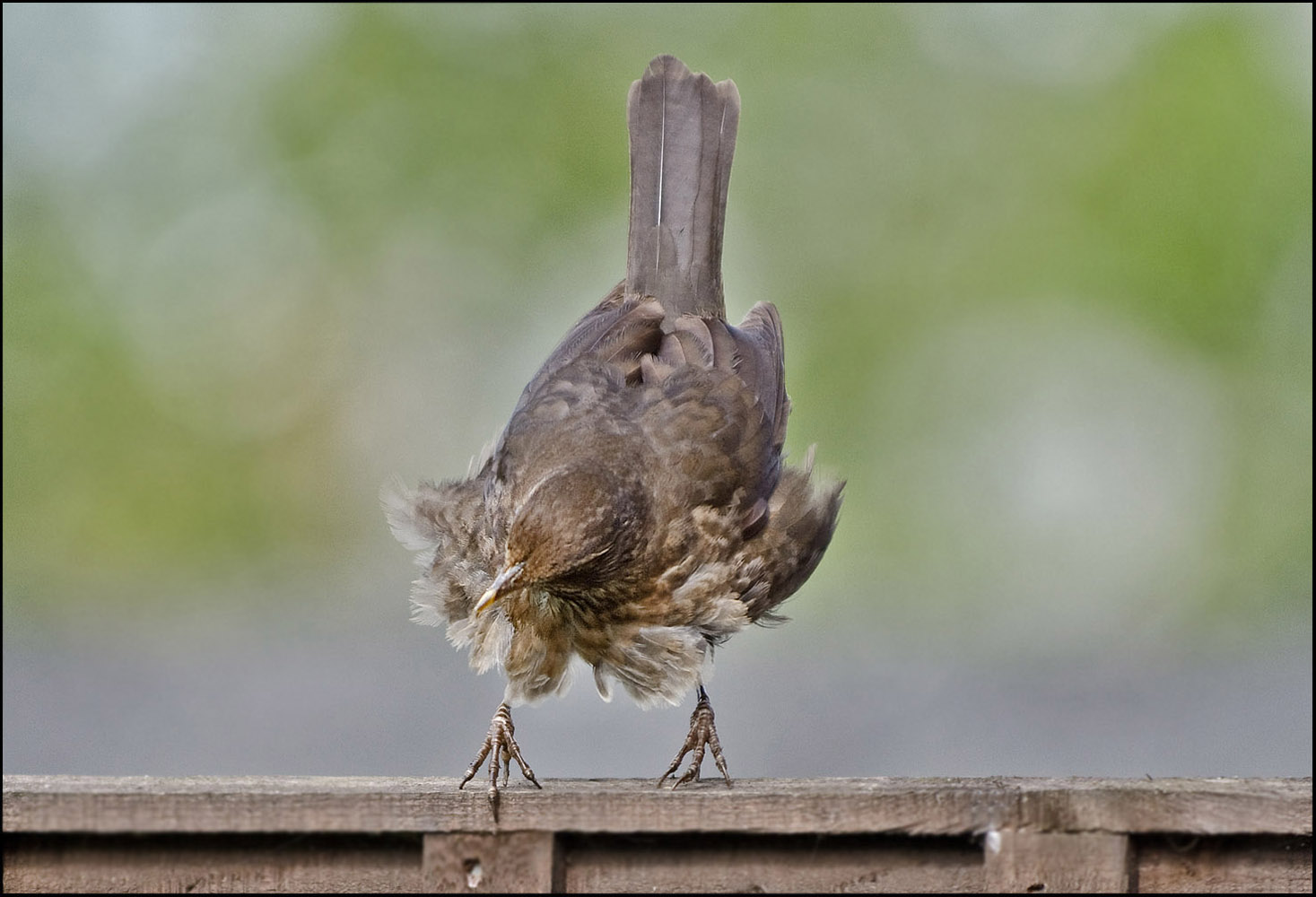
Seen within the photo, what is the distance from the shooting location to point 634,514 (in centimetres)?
424

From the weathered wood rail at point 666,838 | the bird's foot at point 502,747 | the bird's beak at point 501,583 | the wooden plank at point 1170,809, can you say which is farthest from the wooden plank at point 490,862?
the bird's beak at point 501,583

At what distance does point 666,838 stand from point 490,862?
1.06 ft

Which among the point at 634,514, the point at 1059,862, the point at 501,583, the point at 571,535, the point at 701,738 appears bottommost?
the point at 1059,862

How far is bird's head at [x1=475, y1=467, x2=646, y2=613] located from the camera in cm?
394

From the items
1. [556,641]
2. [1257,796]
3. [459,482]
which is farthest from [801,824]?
[459,482]

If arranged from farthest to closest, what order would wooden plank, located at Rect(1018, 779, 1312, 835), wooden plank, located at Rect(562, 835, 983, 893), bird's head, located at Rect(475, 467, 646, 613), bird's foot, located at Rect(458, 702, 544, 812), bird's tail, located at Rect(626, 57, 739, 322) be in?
1. bird's tail, located at Rect(626, 57, 739, 322)
2. bird's head, located at Rect(475, 467, 646, 613)
3. bird's foot, located at Rect(458, 702, 544, 812)
4. wooden plank, located at Rect(562, 835, 983, 893)
5. wooden plank, located at Rect(1018, 779, 1312, 835)

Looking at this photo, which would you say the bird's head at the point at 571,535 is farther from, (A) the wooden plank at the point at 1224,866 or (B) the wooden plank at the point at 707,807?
(A) the wooden plank at the point at 1224,866

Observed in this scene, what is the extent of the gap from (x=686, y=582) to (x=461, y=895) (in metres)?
1.71

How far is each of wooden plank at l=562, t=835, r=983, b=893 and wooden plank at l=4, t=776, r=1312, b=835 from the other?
0.06 meters

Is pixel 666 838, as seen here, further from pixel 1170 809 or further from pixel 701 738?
pixel 701 738

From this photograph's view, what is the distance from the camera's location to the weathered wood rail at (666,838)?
268cm

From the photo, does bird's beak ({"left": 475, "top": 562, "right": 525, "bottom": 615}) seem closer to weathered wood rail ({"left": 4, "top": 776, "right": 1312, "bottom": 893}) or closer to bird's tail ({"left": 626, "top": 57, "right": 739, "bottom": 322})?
weathered wood rail ({"left": 4, "top": 776, "right": 1312, "bottom": 893})

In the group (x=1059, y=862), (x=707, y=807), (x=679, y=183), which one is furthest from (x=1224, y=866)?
(x=679, y=183)

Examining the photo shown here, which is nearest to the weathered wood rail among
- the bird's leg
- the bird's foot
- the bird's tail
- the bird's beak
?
the bird's foot
